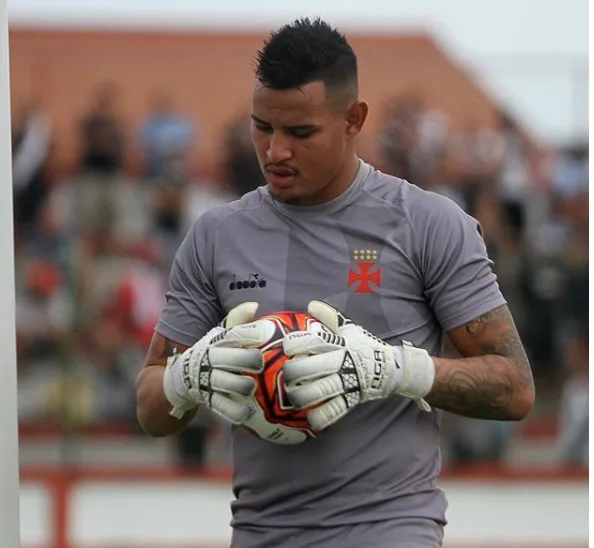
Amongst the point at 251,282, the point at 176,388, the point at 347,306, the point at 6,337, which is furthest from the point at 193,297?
A: the point at 6,337

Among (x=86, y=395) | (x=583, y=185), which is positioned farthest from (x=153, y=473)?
(x=583, y=185)

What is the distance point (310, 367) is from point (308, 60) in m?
0.85

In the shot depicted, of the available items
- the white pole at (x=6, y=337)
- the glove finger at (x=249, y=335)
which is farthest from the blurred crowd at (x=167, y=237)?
the glove finger at (x=249, y=335)

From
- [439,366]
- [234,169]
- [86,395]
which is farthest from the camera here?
[234,169]

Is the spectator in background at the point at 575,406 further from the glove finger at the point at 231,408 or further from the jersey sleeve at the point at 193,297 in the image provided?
the glove finger at the point at 231,408

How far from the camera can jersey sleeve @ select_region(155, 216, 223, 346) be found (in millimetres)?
3916

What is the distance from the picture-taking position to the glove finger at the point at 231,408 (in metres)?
3.50

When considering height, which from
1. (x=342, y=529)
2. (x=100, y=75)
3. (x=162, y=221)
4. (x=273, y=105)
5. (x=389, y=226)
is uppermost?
(x=100, y=75)

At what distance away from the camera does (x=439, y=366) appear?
3.65 m

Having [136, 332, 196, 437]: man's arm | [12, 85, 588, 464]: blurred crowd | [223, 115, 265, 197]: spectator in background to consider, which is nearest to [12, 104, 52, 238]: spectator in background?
[12, 85, 588, 464]: blurred crowd

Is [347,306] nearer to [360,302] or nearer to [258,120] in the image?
[360,302]

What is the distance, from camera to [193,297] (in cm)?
392

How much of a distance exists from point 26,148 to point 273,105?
7234 millimetres

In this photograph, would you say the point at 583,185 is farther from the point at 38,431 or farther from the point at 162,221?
the point at 38,431
